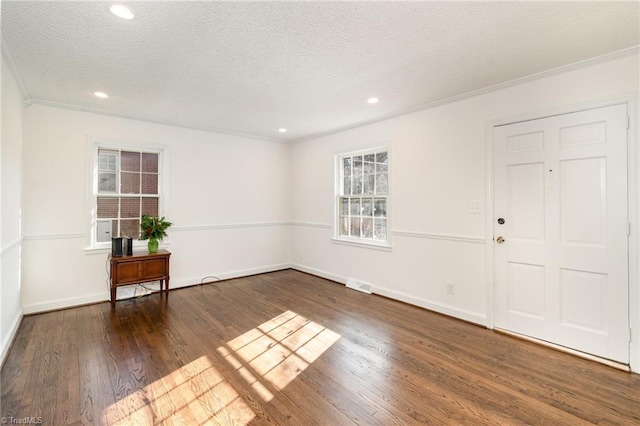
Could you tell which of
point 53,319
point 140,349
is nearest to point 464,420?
point 140,349

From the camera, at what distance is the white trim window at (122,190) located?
161 inches

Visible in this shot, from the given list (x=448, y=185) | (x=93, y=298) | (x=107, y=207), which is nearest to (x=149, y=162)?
(x=107, y=207)

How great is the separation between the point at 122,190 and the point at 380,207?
379cm

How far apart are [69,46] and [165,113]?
171 cm

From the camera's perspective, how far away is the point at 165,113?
405cm

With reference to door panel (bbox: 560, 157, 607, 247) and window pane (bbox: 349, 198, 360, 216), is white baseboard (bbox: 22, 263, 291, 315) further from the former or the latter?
door panel (bbox: 560, 157, 607, 247)

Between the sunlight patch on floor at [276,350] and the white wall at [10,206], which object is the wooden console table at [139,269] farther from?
the sunlight patch on floor at [276,350]

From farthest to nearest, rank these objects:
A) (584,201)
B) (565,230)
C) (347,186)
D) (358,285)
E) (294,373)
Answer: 1. (347,186)
2. (358,285)
3. (565,230)
4. (584,201)
5. (294,373)

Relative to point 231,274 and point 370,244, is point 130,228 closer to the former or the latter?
point 231,274

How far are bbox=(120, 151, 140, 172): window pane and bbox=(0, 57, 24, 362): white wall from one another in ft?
3.69

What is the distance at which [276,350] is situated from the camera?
2699mm

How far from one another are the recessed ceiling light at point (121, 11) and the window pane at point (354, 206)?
11.9 ft

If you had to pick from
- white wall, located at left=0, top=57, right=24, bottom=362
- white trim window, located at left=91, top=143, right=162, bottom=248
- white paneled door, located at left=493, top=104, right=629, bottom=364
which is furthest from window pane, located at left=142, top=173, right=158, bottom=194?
white paneled door, located at left=493, top=104, right=629, bottom=364

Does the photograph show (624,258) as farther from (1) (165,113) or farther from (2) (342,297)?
(1) (165,113)
